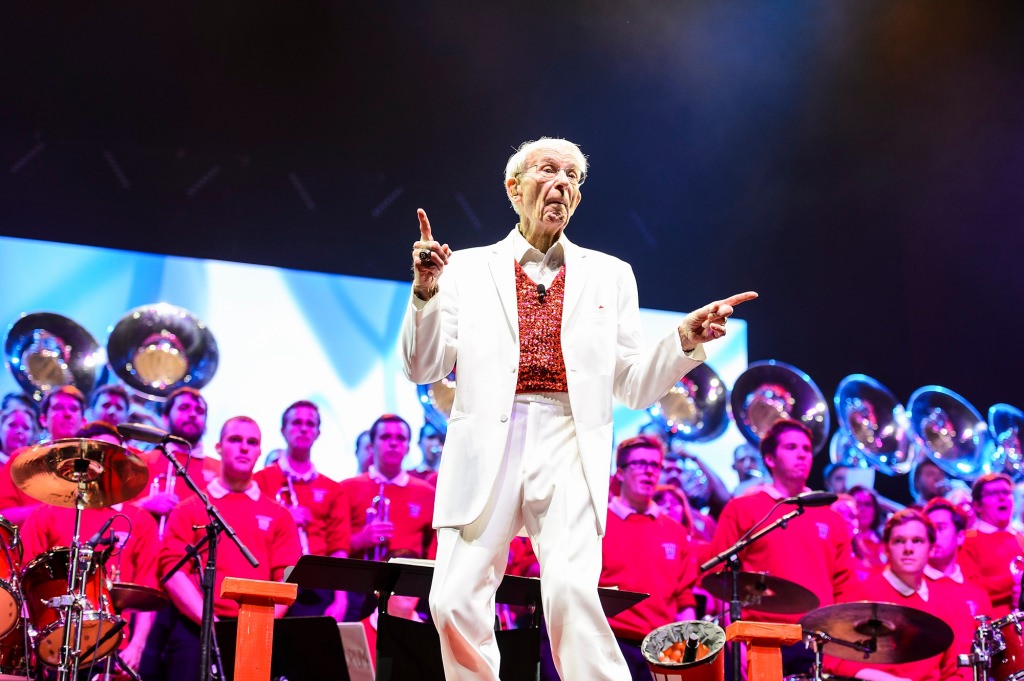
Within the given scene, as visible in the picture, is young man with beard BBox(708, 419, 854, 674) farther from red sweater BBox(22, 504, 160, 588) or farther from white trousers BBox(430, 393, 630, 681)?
white trousers BBox(430, 393, 630, 681)

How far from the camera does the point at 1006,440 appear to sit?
9156 mm

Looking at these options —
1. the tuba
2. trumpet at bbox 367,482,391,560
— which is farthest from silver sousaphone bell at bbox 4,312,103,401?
the tuba

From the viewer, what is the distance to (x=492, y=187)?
8938 millimetres

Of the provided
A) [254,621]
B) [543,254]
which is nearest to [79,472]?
[254,621]

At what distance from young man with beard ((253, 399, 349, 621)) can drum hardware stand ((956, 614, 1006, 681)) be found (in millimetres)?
3378

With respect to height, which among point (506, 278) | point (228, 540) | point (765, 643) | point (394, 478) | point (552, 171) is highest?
point (552, 171)

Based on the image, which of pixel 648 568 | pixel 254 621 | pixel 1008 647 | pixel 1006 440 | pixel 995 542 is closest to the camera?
pixel 254 621

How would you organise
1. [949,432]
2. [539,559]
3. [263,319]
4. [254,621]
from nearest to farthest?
[539,559]
[254,621]
[263,319]
[949,432]

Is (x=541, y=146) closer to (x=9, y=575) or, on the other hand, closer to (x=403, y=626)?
(x=403, y=626)

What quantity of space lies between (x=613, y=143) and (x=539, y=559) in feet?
21.5

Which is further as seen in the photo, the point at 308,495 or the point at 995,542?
the point at 995,542

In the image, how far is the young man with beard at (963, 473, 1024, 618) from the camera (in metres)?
7.15

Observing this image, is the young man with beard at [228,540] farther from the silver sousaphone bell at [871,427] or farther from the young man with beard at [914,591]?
the silver sousaphone bell at [871,427]

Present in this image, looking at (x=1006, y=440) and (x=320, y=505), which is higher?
(x=1006, y=440)
